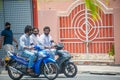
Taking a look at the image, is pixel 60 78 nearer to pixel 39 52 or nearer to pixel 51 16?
pixel 39 52

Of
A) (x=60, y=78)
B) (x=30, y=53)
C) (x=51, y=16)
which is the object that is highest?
(x=51, y=16)

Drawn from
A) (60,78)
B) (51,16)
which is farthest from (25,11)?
(60,78)

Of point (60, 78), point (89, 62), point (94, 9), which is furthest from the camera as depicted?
point (89, 62)

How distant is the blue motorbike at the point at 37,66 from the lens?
35.7ft

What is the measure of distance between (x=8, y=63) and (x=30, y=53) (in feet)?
2.08

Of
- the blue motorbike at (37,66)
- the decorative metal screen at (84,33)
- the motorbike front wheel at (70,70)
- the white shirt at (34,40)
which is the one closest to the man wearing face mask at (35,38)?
the white shirt at (34,40)

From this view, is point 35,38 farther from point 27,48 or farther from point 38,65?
point 38,65

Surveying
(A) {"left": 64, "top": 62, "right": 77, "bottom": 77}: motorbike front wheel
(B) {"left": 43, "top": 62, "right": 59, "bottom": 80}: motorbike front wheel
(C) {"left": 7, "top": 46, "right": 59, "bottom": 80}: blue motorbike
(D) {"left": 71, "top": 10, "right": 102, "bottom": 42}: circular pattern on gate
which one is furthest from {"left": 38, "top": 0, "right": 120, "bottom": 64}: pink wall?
(B) {"left": 43, "top": 62, "right": 59, "bottom": 80}: motorbike front wheel

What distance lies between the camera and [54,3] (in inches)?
583

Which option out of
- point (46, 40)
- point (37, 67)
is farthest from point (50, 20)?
point (37, 67)

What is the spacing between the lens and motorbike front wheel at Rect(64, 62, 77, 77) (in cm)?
1139

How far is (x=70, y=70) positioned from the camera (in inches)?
450

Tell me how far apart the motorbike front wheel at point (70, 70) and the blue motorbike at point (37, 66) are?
1.98 ft

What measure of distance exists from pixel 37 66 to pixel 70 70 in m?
0.99
